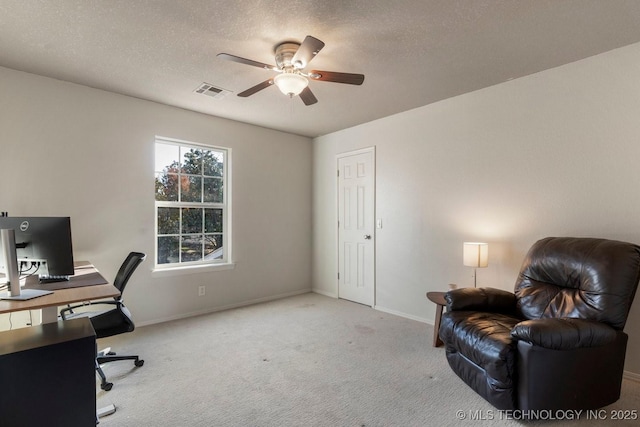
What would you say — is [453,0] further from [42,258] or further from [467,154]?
[42,258]

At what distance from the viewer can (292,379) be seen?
2412 millimetres

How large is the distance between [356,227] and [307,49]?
2.92 m

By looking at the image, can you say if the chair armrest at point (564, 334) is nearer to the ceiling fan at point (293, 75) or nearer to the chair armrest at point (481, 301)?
the chair armrest at point (481, 301)

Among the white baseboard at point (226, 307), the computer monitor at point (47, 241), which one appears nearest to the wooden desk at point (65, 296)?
the computer monitor at point (47, 241)

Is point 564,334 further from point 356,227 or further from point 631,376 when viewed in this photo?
point 356,227

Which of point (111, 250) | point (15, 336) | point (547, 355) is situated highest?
A: point (111, 250)

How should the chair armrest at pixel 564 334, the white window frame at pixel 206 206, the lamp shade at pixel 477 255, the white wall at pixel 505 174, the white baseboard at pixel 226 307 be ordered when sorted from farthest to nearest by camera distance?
the white window frame at pixel 206 206, the white baseboard at pixel 226 307, the lamp shade at pixel 477 255, the white wall at pixel 505 174, the chair armrest at pixel 564 334

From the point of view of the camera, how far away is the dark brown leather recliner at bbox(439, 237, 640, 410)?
72.5 inches

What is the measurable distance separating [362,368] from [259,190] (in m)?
2.84

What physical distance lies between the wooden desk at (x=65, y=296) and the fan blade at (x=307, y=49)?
6.00ft

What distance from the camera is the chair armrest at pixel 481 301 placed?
8.25 feet

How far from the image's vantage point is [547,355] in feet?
6.00

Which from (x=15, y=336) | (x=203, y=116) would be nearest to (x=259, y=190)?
(x=203, y=116)

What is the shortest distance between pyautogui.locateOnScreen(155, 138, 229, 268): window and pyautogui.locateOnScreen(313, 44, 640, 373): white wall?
195cm
